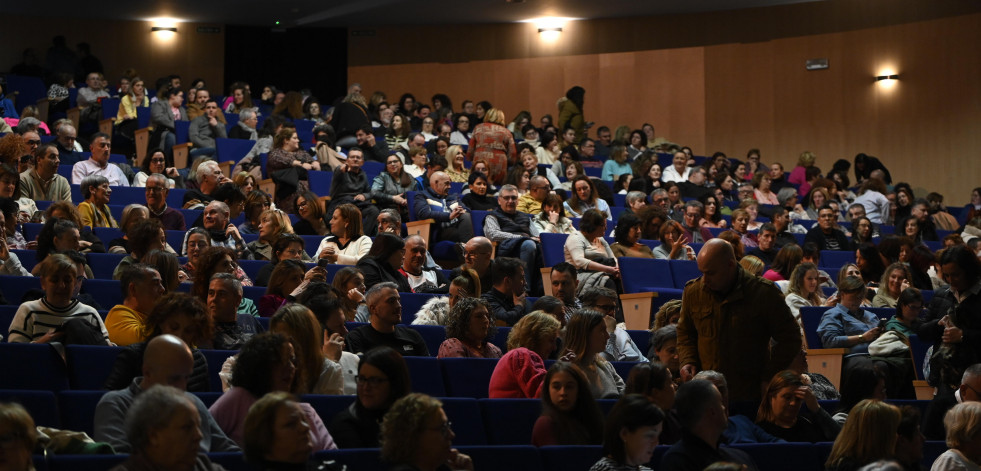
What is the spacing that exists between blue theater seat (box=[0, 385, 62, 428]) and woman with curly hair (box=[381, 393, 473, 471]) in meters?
0.99

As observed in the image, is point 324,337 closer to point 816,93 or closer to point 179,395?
point 179,395

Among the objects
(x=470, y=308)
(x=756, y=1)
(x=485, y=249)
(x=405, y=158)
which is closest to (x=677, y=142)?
(x=756, y=1)

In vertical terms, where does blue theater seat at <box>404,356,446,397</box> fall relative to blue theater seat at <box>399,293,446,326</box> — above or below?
below

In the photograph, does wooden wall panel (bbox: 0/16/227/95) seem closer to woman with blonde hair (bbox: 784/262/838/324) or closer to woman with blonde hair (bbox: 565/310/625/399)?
woman with blonde hair (bbox: 784/262/838/324)

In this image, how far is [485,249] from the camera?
5.88 m

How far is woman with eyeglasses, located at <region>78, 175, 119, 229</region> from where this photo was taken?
6230 mm

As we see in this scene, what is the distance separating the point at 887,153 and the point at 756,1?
221cm

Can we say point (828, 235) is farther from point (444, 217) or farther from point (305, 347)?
point (305, 347)

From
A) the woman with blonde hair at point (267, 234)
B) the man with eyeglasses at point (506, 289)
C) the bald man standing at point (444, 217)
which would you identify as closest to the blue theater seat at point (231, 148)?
the bald man standing at point (444, 217)

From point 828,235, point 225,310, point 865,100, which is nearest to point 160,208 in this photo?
point 225,310

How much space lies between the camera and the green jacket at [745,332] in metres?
3.94

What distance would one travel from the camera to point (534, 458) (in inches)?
121

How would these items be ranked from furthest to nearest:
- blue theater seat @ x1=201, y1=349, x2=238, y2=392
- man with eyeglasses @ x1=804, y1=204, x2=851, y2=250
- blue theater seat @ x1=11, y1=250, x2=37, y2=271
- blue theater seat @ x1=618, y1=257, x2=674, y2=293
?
1. man with eyeglasses @ x1=804, y1=204, x2=851, y2=250
2. blue theater seat @ x1=618, y1=257, x2=674, y2=293
3. blue theater seat @ x1=11, y1=250, x2=37, y2=271
4. blue theater seat @ x1=201, y1=349, x2=238, y2=392

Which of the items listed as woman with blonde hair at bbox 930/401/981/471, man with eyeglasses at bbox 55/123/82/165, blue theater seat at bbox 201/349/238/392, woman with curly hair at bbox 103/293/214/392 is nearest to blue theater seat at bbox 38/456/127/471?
woman with curly hair at bbox 103/293/214/392
